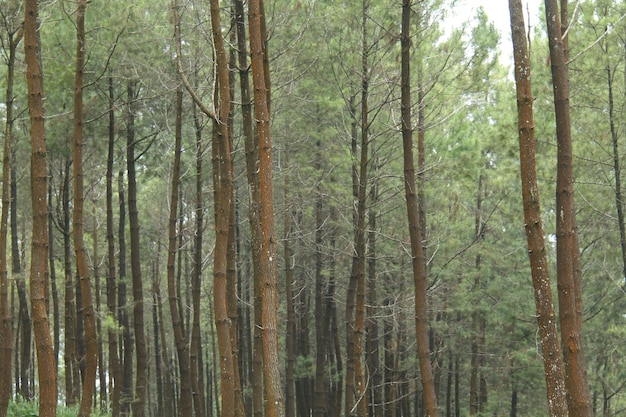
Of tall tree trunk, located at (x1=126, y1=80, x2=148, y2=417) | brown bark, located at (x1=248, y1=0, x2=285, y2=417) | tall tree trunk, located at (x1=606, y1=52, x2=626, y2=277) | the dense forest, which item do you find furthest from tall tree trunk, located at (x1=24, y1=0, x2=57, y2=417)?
tall tree trunk, located at (x1=606, y1=52, x2=626, y2=277)

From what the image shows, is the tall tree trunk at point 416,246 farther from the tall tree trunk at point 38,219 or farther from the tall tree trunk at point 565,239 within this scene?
the tall tree trunk at point 38,219

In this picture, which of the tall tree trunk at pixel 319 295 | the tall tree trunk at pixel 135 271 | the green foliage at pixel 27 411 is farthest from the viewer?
the tall tree trunk at pixel 319 295

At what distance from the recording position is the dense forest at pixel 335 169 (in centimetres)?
796

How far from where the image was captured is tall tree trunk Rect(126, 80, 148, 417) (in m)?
14.3

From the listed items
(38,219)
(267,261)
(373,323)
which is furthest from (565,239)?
(373,323)

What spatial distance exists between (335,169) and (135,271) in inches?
200

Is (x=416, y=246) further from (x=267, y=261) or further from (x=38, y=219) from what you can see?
(x=38, y=219)

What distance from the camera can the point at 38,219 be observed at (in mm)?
7961

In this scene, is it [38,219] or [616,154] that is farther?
[616,154]

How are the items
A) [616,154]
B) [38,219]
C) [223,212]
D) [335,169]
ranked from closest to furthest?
[38,219]
[223,212]
[616,154]
[335,169]

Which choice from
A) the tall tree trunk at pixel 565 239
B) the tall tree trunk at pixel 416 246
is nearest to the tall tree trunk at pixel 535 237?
the tall tree trunk at pixel 565 239

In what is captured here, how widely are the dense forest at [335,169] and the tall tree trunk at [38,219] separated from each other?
0.02 meters

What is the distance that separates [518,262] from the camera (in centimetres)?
2173

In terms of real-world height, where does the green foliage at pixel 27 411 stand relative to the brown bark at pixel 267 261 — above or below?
below
